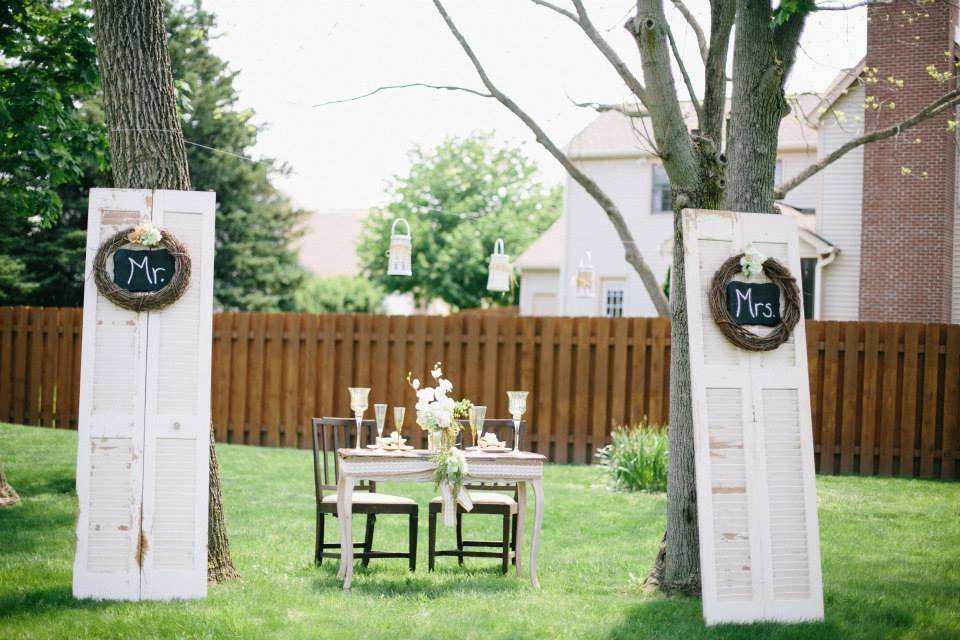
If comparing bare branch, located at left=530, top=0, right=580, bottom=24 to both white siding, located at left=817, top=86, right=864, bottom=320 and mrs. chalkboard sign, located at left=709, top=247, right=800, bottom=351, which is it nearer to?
mrs. chalkboard sign, located at left=709, top=247, right=800, bottom=351

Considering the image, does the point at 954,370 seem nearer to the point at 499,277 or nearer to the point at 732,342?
the point at 499,277

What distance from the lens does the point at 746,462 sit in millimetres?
6051

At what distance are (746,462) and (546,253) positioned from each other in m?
24.6

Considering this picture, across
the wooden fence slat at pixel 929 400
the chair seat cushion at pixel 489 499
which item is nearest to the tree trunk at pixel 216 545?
the chair seat cushion at pixel 489 499

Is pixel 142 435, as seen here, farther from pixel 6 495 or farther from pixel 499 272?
pixel 499 272

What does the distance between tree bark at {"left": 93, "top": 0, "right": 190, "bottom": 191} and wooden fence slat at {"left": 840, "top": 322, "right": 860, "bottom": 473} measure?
9.64 metres

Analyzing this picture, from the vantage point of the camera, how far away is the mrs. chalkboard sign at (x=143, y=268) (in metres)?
6.18

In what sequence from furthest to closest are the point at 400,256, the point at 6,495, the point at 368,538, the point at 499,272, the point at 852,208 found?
the point at 852,208, the point at 499,272, the point at 400,256, the point at 6,495, the point at 368,538

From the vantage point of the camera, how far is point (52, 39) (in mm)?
10375

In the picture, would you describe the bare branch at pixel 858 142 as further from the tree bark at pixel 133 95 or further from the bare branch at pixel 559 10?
the tree bark at pixel 133 95

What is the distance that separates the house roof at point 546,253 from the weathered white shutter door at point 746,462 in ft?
A: 75.6

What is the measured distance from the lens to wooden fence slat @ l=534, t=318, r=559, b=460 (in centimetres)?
1392

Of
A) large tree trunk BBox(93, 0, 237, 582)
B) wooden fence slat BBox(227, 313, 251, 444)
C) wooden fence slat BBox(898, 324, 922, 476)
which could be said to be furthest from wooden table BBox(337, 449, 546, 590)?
wooden fence slat BBox(227, 313, 251, 444)

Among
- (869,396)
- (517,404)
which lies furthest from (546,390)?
(517,404)
